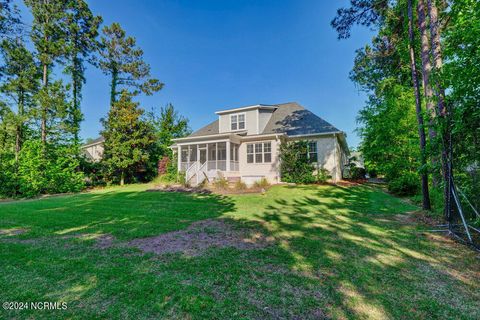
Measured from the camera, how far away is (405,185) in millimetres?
11047

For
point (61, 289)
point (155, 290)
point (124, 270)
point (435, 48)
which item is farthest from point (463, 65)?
point (61, 289)

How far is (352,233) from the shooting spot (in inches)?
200

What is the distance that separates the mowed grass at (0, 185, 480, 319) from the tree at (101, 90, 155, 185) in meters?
13.6

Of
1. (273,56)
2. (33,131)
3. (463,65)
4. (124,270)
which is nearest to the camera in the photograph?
(124,270)

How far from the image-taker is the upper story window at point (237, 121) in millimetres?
17953

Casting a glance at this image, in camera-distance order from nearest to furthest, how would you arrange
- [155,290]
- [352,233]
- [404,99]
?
[155,290]
[352,233]
[404,99]

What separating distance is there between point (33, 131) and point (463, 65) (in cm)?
2352

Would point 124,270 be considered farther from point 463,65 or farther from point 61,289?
point 463,65

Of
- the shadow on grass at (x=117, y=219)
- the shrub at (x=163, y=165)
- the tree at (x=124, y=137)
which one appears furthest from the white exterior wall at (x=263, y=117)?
the tree at (x=124, y=137)

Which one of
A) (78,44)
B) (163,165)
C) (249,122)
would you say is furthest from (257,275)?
(78,44)

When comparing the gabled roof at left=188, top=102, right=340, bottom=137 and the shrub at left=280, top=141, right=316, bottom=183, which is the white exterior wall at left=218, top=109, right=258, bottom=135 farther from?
the shrub at left=280, top=141, right=316, bottom=183

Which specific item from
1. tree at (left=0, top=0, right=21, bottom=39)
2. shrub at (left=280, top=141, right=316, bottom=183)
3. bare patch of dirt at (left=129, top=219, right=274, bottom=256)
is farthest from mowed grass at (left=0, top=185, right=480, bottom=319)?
tree at (left=0, top=0, right=21, bottom=39)

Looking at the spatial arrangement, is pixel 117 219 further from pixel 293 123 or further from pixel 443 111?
pixel 293 123

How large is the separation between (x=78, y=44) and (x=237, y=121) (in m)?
17.0
